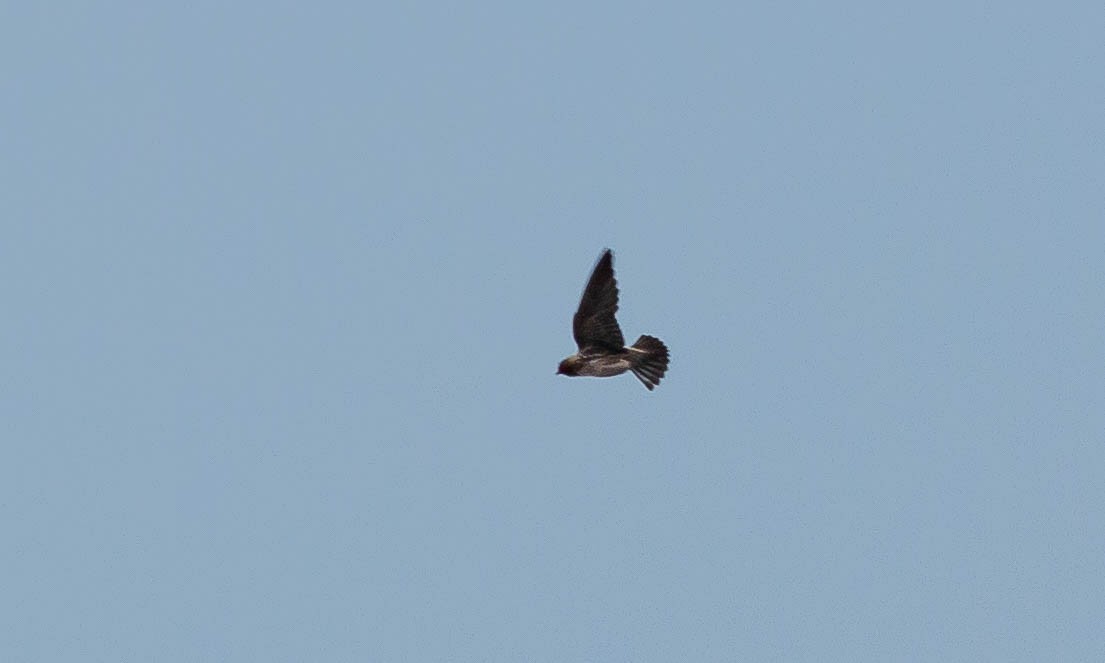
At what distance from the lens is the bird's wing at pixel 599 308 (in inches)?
4535

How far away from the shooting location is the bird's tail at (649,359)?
115500 mm

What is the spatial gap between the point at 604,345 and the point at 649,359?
0.78 m

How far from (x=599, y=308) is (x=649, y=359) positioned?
47.7 inches

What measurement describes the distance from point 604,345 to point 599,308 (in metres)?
0.64

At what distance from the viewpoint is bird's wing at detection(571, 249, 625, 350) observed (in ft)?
378

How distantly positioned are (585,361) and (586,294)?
3.59 feet

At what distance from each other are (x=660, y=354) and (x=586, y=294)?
1.61 m

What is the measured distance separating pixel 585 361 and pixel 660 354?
1292 mm

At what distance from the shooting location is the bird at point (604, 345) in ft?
378

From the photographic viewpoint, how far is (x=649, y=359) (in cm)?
11562

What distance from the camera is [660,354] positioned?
11562cm

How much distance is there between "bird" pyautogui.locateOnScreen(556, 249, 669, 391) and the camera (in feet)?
378

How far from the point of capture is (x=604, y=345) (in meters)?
116
